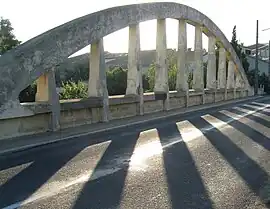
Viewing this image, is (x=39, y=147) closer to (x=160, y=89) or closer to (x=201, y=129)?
(x=201, y=129)

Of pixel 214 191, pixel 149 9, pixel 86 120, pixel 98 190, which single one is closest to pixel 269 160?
pixel 214 191

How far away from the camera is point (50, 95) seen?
1198cm

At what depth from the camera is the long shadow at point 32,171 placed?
5.56 metres

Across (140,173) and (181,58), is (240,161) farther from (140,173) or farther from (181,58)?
(181,58)

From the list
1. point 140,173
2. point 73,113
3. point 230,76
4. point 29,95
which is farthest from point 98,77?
point 230,76

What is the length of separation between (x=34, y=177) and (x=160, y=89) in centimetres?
1404

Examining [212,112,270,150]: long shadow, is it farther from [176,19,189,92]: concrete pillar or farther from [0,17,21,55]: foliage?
[0,17,21,55]: foliage

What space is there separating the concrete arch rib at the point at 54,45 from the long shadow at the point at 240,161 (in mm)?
4921

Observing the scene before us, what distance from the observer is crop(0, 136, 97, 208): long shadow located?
5562 mm

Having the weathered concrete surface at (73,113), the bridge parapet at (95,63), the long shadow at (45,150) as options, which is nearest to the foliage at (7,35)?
the bridge parapet at (95,63)

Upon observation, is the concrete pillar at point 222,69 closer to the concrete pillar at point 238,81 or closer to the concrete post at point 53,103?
the concrete pillar at point 238,81

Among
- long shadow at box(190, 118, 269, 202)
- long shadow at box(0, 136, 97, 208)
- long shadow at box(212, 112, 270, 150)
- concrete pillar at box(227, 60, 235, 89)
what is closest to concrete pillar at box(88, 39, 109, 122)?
long shadow at box(190, 118, 269, 202)

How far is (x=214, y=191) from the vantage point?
231 inches

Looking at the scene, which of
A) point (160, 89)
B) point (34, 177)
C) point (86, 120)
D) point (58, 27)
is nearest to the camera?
point (34, 177)
